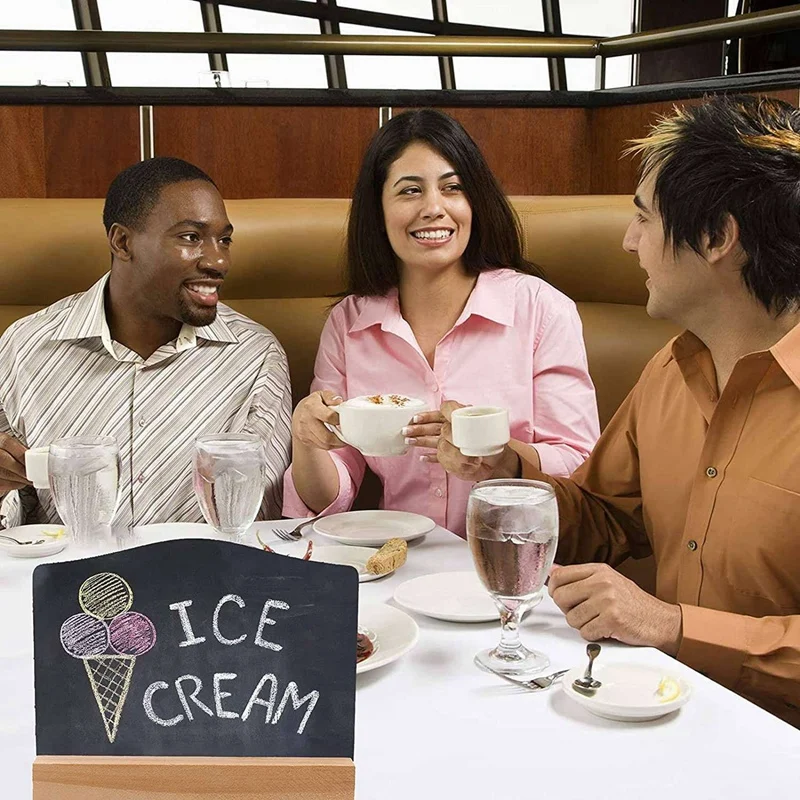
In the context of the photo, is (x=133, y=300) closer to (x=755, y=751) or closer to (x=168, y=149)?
(x=168, y=149)

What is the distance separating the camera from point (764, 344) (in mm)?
1523

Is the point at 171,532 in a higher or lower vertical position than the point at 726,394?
lower

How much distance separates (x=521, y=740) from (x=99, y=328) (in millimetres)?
1496

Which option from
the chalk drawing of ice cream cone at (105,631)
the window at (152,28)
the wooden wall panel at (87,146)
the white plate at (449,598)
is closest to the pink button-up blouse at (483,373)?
the white plate at (449,598)

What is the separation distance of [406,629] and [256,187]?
6.98ft

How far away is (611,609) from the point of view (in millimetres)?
1131

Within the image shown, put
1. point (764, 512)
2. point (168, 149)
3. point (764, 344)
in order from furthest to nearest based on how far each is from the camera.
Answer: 1. point (168, 149)
2. point (764, 344)
3. point (764, 512)

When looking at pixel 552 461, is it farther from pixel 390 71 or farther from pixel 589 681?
pixel 390 71

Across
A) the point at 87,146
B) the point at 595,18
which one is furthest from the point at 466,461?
the point at 595,18

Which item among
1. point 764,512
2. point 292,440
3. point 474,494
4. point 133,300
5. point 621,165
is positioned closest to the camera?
point 474,494

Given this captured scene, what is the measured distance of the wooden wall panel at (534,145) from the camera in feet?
10.6

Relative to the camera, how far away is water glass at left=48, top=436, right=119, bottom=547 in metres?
1.31

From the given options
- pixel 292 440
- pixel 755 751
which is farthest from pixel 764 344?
pixel 292 440

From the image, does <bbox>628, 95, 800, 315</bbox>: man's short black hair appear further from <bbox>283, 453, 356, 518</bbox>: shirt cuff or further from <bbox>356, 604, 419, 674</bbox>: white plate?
<bbox>283, 453, 356, 518</bbox>: shirt cuff
